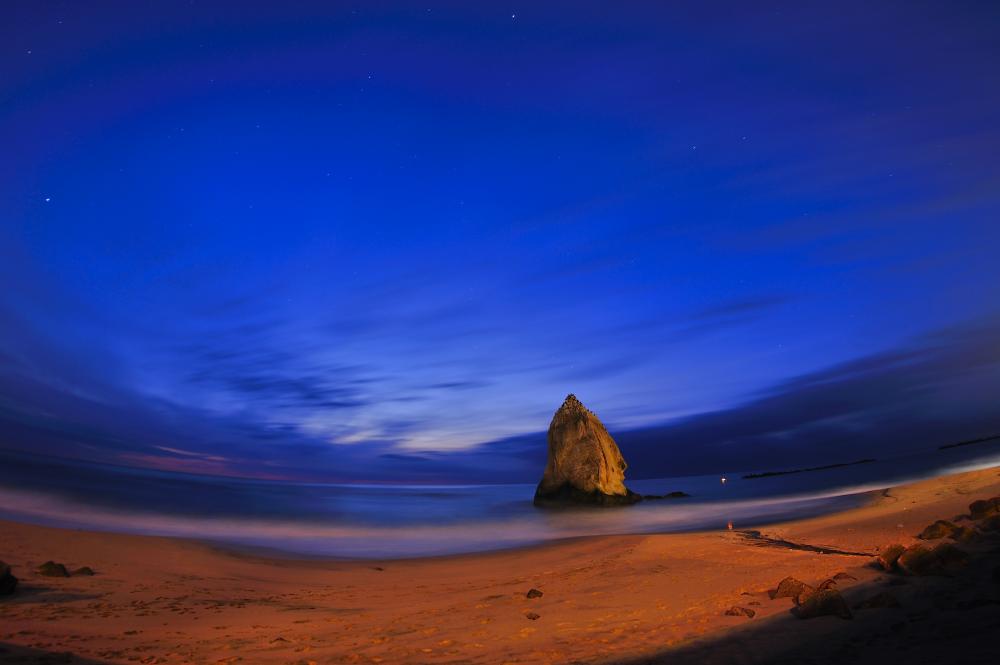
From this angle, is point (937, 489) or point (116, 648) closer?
point (116, 648)

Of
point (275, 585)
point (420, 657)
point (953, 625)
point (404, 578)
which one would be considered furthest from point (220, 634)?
point (953, 625)

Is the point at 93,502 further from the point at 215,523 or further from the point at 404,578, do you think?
the point at 404,578

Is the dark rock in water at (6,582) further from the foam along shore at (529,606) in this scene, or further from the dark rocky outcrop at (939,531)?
the dark rocky outcrop at (939,531)

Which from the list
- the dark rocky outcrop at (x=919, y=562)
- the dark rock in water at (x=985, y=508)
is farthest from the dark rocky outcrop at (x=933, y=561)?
the dark rock in water at (x=985, y=508)

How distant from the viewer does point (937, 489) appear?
20.6 m

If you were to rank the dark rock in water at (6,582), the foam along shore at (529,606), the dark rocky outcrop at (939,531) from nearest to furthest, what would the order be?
the foam along shore at (529,606) → the dark rock in water at (6,582) → the dark rocky outcrop at (939,531)

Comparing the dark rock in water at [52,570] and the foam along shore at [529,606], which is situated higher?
the dark rock in water at [52,570]

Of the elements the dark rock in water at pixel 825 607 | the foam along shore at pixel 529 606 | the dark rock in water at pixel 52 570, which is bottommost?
the foam along shore at pixel 529 606

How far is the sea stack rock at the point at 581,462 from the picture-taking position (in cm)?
4928

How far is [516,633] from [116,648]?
214 inches

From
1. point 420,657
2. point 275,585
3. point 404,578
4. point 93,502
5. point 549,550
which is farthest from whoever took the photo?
point 93,502

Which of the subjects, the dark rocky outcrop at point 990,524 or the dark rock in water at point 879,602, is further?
the dark rocky outcrop at point 990,524

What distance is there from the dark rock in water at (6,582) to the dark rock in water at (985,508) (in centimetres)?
1886

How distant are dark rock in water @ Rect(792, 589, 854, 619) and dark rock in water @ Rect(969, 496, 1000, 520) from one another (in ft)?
22.5
